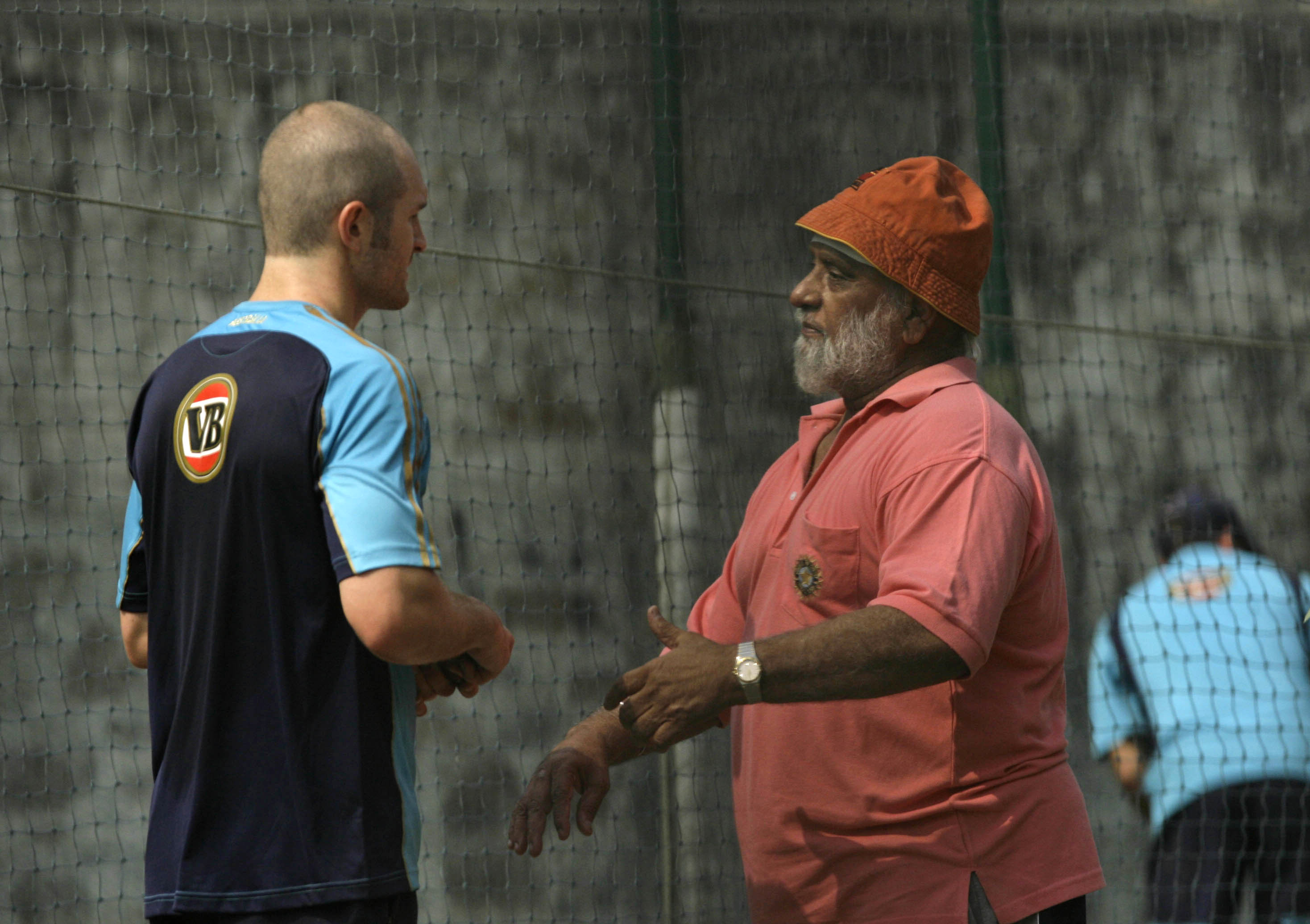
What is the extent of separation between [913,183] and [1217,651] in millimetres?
2628

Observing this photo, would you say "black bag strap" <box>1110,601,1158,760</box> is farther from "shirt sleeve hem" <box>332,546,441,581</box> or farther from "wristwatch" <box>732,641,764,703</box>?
"shirt sleeve hem" <box>332,546,441,581</box>

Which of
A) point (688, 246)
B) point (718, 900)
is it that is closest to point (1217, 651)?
point (718, 900)

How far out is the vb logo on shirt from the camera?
152 cm

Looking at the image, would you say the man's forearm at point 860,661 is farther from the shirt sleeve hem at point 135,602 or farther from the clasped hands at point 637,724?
the shirt sleeve hem at point 135,602

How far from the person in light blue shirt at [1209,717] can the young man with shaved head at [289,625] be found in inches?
118

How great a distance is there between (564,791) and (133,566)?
67 centimetres

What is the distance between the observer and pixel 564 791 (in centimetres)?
204

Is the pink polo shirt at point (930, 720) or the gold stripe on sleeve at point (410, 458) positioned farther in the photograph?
the pink polo shirt at point (930, 720)

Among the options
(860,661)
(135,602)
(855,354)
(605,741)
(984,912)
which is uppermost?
(855,354)

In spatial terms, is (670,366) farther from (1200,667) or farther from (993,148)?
(1200,667)

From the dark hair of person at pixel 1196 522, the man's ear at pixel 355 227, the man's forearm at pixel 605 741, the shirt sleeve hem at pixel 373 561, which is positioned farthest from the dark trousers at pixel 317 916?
the dark hair of person at pixel 1196 522

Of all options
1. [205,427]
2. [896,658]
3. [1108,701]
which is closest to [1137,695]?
[1108,701]

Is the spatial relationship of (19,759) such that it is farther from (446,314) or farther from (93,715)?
(446,314)

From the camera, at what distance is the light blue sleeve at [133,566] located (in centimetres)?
171
